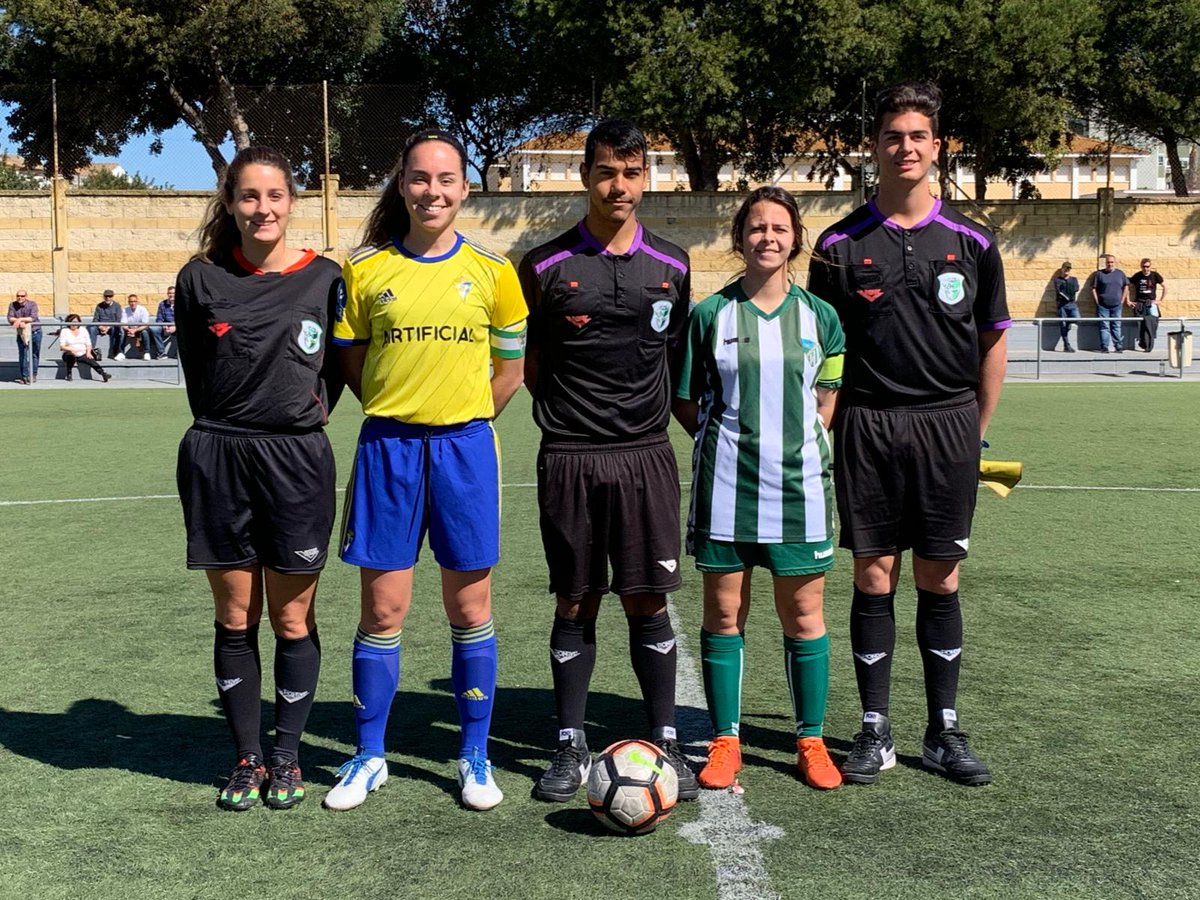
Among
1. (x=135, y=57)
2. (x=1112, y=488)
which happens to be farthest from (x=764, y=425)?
(x=135, y=57)

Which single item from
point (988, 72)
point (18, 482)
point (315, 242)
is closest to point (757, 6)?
point (988, 72)

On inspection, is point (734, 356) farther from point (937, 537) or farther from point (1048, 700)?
point (1048, 700)

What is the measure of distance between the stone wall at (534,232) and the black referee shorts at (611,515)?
23.2m

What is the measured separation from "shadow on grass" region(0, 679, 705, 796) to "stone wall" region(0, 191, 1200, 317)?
22550mm

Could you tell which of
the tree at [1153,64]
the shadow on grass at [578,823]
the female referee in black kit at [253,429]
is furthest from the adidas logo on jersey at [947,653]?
the tree at [1153,64]

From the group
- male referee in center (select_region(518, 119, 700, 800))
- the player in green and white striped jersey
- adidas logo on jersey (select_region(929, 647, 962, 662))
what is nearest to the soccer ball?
male referee in center (select_region(518, 119, 700, 800))

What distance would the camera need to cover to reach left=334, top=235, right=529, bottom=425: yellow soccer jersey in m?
3.76

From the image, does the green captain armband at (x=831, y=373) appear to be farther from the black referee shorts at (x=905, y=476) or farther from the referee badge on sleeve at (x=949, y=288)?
the referee badge on sleeve at (x=949, y=288)

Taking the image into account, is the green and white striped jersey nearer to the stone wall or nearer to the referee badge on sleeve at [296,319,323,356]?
the referee badge on sleeve at [296,319,323,356]

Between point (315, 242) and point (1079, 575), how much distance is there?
77.3ft

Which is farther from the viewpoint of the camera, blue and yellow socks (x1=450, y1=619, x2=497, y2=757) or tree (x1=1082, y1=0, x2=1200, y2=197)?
tree (x1=1082, y1=0, x2=1200, y2=197)

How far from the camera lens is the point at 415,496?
12.5ft

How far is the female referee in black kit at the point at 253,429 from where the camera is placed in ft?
12.4

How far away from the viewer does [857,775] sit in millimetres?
3939
